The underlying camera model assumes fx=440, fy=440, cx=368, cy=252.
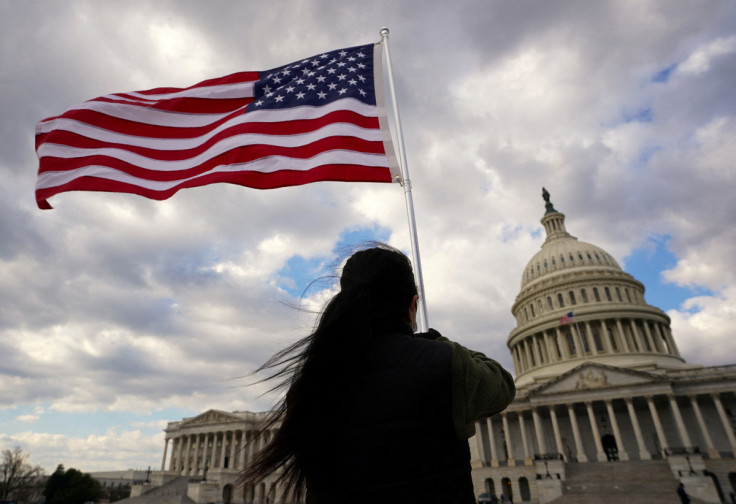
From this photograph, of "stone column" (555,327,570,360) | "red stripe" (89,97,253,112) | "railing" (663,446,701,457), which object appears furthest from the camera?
"stone column" (555,327,570,360)

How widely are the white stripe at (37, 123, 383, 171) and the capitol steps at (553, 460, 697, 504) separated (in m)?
40.2

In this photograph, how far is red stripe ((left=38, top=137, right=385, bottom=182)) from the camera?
934cm

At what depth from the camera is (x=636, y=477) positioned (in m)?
41.3

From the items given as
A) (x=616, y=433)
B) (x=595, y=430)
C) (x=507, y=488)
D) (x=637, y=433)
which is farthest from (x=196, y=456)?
(x=637, y=433)

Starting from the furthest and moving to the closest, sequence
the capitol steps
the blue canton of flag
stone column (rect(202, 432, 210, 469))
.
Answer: stone column (rect(202, 432, 210, 469)) → the capitol steps → the blue canton of flag

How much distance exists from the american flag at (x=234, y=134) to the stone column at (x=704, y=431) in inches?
2182

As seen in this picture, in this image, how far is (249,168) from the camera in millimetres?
9367

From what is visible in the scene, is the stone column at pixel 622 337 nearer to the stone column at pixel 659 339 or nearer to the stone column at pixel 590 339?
the stone column at pixel 590 339

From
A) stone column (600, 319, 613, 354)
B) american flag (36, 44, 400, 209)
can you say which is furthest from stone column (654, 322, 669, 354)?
american flag (36, 44, 400, 209)

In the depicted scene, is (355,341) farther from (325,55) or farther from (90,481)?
(90,481)

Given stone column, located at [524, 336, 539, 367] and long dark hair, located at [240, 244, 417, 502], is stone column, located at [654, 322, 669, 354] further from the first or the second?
long dark hair, located at [240, 244, 417, 502]

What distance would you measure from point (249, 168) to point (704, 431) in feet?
195

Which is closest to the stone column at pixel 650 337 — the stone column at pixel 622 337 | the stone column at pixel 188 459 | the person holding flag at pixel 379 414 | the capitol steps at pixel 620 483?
the stone column at pixel 622 337

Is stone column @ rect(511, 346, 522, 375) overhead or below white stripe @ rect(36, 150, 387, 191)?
overhead
